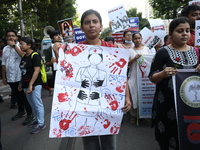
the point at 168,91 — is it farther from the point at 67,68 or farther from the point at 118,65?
the point at 67,68

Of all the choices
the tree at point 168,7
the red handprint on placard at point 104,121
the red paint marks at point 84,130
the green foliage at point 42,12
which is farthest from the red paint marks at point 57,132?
the tree at point 168,7

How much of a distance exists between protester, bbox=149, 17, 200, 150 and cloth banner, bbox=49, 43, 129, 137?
442mm

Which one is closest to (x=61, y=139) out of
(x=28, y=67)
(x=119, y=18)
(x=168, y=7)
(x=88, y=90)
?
(x=28, y=67)

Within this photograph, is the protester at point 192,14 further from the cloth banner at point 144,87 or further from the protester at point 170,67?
the cloth banner at point 144,87

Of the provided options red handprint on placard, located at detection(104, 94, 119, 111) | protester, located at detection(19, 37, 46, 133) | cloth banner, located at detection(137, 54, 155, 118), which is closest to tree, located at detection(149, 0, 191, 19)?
cloth banner, located at detection(137, 54, 155, 118)

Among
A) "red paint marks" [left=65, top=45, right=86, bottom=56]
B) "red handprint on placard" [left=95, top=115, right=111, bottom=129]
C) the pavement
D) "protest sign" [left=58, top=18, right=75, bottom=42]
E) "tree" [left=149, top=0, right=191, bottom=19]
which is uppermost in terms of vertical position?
"tree" [left=149, top=0, right=191, bottom=19]

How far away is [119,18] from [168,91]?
3.41m

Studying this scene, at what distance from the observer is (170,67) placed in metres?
1.66

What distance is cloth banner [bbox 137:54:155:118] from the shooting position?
3.24 metres

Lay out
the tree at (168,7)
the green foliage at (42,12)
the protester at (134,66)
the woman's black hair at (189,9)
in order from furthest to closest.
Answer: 1. the green foliage at (42,12)
2. the tree at (168,7)
3. the protester at (134,66)
4. the woman's black hair at (189,9)

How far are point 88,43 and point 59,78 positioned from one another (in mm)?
477

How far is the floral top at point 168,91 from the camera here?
1769 millimetres

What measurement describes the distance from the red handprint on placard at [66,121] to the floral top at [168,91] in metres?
0.99

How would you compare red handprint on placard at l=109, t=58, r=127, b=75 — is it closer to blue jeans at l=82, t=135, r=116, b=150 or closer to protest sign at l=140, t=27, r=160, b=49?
blue jeans at l=82, t=135, r=116, b=150
